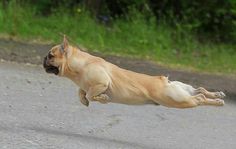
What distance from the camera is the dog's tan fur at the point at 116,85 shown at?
25.4 ft

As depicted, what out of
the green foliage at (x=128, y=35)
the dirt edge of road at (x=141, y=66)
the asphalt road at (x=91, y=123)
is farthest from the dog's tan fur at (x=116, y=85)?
the green foliage at (x=128, y=35)

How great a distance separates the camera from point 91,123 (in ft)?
29.4

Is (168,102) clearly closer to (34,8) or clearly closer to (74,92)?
(74,92)

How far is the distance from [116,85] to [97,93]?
25cm

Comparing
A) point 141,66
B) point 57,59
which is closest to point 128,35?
point 141,66

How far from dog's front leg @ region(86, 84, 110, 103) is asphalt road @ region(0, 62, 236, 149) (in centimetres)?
47

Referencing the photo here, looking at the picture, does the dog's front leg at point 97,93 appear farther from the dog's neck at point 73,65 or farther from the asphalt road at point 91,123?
the asphalt road at point 91,123

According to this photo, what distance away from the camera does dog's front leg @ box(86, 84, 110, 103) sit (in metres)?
7.71

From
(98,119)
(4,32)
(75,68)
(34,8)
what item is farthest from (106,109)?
(34,8)

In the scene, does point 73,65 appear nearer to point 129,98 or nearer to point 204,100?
point 129,98

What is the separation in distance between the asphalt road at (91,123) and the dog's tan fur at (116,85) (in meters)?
0.53

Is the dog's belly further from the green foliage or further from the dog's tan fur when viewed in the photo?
the green foliage

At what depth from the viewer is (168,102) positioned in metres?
7.77

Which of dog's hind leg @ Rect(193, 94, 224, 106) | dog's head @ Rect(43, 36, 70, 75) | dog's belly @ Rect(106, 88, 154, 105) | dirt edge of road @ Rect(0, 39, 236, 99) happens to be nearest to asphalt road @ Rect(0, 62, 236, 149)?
dog's belly @ Rect(106, 88, 154, 105)
